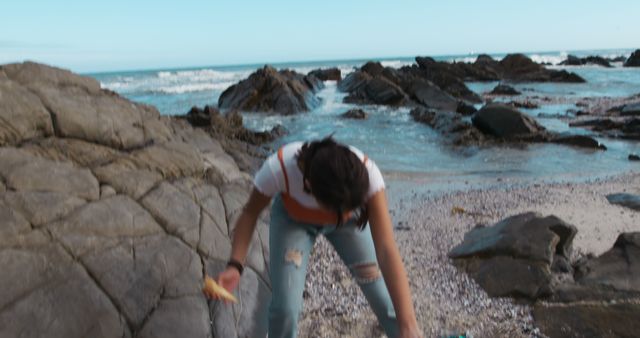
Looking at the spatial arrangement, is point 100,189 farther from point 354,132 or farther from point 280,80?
point 280,80

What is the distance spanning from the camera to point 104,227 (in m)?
4.32

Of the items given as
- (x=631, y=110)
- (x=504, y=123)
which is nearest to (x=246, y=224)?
(x=504, y=123)

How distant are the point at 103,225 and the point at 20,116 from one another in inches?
67.2

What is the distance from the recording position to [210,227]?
4938mm

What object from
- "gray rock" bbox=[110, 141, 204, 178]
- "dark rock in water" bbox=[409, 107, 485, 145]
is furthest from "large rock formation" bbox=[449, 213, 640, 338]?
"dark rock in water" bbox=[409, 107, 485, 145]

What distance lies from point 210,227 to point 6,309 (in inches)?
70.8

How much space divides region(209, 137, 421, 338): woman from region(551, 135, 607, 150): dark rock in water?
1289 centimetres

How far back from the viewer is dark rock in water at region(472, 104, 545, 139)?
1559cm

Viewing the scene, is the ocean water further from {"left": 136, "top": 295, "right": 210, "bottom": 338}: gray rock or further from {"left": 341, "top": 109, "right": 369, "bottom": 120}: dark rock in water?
{"left": 136, "top": 295, "right": 210, "bottom": 338}: gray rock

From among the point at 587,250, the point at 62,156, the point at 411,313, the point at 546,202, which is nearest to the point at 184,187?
the point at 62,156

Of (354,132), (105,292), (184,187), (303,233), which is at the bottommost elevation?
(354,132)

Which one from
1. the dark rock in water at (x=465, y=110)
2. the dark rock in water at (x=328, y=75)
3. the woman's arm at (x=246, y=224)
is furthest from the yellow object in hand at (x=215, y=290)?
the dark rock in water at (x=328, y=75)

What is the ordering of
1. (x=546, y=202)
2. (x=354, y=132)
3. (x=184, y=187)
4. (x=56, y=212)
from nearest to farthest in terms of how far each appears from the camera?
1. (x=56, y=212)
2. (x=184, y=187)
3. (x=546, y=202)
4. (x=354, y=132)

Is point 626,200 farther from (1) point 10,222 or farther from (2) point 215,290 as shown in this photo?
(1) point 10,222
